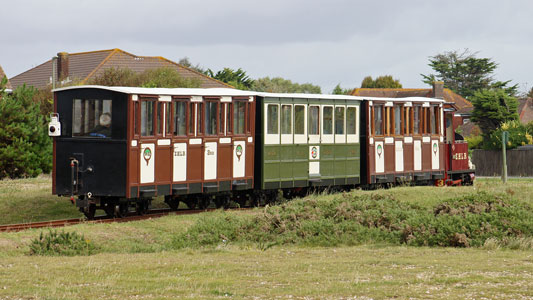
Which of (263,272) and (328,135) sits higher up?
(328,135)

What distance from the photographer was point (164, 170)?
2092 centimetres

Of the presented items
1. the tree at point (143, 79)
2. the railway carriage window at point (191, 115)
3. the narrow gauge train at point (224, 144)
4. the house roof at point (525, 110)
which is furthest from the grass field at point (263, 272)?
the house roof at point (525, 110)

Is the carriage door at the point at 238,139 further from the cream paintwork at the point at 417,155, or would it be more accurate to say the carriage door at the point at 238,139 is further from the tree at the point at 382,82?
the tree at the point at 382,82

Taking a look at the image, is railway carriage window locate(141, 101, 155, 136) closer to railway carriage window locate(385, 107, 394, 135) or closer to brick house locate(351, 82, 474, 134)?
railway carriage window locate(385, 107, 394, 135)

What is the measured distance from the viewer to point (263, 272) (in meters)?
11.7

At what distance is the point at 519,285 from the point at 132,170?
11801mm

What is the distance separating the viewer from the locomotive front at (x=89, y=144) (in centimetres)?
2005

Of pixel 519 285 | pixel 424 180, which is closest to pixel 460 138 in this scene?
pixel 424 180

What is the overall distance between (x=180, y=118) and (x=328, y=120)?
19.8 feet

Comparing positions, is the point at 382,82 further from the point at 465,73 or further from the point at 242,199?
the point at 242,199

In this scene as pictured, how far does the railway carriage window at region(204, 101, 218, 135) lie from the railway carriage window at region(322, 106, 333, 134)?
4448 mm

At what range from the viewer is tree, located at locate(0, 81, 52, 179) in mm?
32500

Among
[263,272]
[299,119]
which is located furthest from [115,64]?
[263,272]

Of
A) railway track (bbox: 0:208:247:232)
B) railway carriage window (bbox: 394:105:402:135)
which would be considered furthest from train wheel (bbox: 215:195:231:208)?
railway carriage window (bbox: 394:105:402:135)
